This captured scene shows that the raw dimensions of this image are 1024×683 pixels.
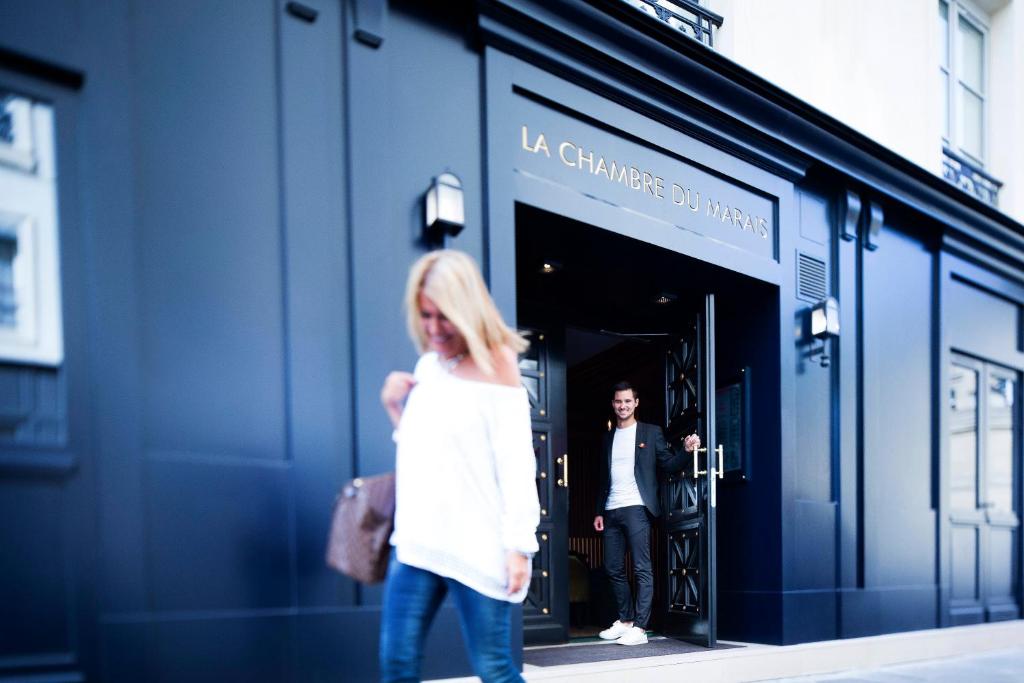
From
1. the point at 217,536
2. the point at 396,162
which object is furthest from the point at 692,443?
the point at 217,536

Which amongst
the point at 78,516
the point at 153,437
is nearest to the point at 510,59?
the point at 153,437

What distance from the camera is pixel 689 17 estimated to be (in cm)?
595

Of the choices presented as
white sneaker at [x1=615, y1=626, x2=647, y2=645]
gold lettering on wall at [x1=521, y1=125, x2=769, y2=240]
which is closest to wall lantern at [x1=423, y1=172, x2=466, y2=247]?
gold lettering on wall at [x1=521, y1=125, x2=769, y2=240]

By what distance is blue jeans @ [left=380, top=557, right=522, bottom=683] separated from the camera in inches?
91.7

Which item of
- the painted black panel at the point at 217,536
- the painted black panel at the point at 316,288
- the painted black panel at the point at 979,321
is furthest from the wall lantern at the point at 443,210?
the painted black panel at the point at 979,321

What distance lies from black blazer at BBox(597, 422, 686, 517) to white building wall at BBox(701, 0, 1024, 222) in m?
2.81

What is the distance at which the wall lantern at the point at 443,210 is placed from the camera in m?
3.88

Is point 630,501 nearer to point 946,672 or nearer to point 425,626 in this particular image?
point 946,672

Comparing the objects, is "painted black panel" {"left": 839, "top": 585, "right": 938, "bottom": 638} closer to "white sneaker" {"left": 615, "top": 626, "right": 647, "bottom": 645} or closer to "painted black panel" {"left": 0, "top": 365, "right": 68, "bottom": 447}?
"white sneaker" {"left": 615, "top": 626, "right": 647, "bottom": 645}

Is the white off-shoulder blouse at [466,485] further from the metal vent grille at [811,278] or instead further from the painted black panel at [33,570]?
the metal vent grille at [811,278]

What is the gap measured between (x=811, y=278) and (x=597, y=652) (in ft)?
10.8

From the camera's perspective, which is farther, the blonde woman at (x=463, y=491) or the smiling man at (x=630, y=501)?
the smiling man at (x=630, y=501)

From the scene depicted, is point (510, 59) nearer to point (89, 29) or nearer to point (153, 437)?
point (89, 29)

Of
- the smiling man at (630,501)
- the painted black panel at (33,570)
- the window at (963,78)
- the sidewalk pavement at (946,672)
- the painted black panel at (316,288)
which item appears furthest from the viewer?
the window at (963,78)
